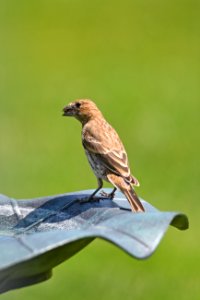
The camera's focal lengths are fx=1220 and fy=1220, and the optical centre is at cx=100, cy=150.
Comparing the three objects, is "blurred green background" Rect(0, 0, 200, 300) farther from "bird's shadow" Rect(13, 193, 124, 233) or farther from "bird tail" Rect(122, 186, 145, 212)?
"bird's shadow" Rect(13, 193, 124, 233)

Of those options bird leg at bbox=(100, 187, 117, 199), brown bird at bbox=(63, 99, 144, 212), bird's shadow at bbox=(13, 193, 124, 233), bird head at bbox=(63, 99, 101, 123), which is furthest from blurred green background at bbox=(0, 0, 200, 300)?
bird's shadow at bbox=(13, 193, 124, 233)

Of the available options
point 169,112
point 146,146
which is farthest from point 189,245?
point 169,112

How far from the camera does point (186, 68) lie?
1462 centimetres

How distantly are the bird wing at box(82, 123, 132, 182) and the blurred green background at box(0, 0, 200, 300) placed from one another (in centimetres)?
174

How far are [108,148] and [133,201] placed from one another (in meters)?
0.95

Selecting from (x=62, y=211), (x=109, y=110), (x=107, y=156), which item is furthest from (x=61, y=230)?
(x=109, y=110)

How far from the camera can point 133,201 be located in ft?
Answer: 17.8

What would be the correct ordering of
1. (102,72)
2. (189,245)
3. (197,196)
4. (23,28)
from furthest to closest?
(23,28) < (102,72) < (197,196) < (189,245)

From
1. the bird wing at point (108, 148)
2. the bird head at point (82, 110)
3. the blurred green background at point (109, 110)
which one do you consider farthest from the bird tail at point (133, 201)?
the blurred green background at point (109, 110)

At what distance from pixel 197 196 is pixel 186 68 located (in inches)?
192

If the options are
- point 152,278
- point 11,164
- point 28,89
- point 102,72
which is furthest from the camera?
point 102,72

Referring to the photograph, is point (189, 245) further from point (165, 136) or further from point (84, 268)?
point (165, 136)

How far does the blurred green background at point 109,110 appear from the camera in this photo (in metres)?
8.45

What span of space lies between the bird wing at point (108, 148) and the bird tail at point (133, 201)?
11.1 inches
